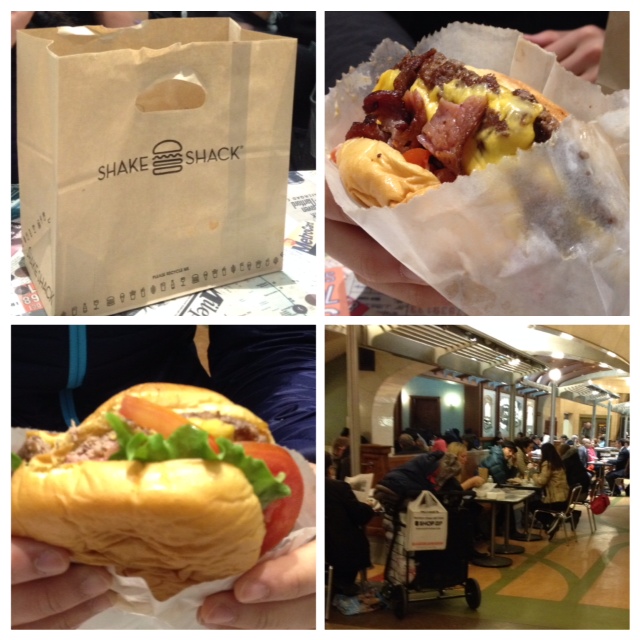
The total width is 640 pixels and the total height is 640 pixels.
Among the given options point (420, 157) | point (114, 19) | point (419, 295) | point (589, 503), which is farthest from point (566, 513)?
point (114, 19)

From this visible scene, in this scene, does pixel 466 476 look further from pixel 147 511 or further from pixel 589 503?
Answer: pixel 147 511

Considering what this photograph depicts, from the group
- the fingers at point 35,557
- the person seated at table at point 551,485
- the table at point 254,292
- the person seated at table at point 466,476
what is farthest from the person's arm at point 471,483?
the fingers at point 35,557

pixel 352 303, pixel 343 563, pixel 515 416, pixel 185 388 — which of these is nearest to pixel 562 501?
pixel 515 416

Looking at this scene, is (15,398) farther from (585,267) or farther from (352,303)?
(585,267)

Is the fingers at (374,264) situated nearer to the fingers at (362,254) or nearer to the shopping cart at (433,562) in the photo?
the fingers at (362,254)

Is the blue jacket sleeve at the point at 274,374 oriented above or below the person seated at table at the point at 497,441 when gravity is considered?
above

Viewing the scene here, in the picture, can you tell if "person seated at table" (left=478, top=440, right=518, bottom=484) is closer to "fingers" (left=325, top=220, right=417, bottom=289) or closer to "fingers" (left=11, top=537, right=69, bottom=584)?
"fingers" (left=325, top=220, right=417, bottom=289)
